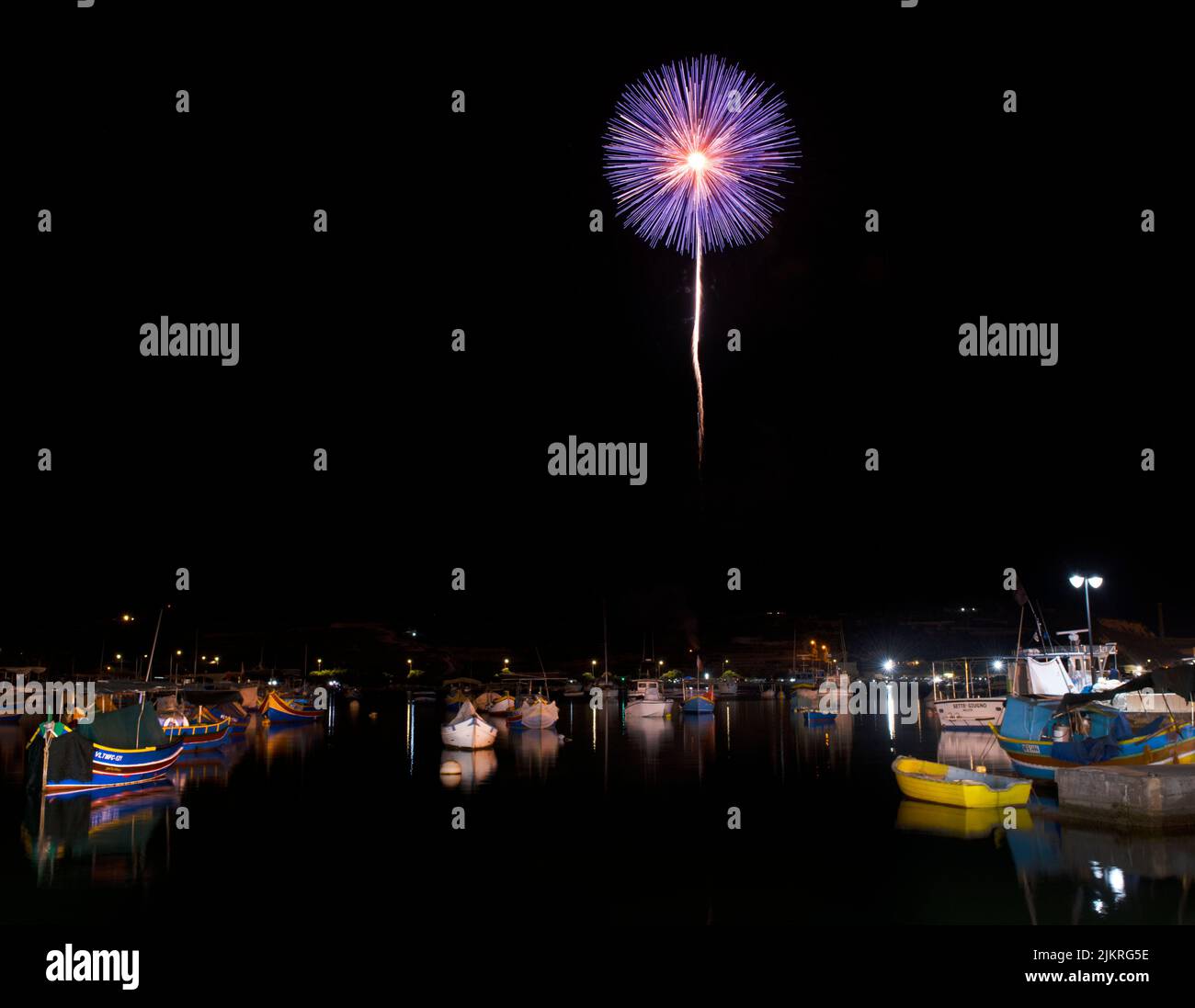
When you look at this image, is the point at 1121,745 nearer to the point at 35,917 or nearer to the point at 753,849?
the point at 753,849

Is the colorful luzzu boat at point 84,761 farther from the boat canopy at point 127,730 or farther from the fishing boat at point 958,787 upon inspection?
the fishing boat at point 958,787

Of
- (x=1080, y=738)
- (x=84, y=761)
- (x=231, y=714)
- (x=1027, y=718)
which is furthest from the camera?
(x=231, y=714)

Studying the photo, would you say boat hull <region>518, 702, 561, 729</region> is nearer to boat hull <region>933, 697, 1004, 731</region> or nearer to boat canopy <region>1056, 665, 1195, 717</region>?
boat hull <region>933, 697, 1004, 731</region>

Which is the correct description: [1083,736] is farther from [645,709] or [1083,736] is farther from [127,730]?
[645,709]

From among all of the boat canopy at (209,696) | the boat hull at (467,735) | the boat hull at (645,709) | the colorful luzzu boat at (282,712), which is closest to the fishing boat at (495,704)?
the boat hull at (645,709)

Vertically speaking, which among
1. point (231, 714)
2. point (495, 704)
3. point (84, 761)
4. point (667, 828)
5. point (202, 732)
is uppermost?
point (84, 761)

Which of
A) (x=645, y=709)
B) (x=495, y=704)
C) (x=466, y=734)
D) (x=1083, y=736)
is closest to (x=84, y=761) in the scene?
(x=466, y=734)
